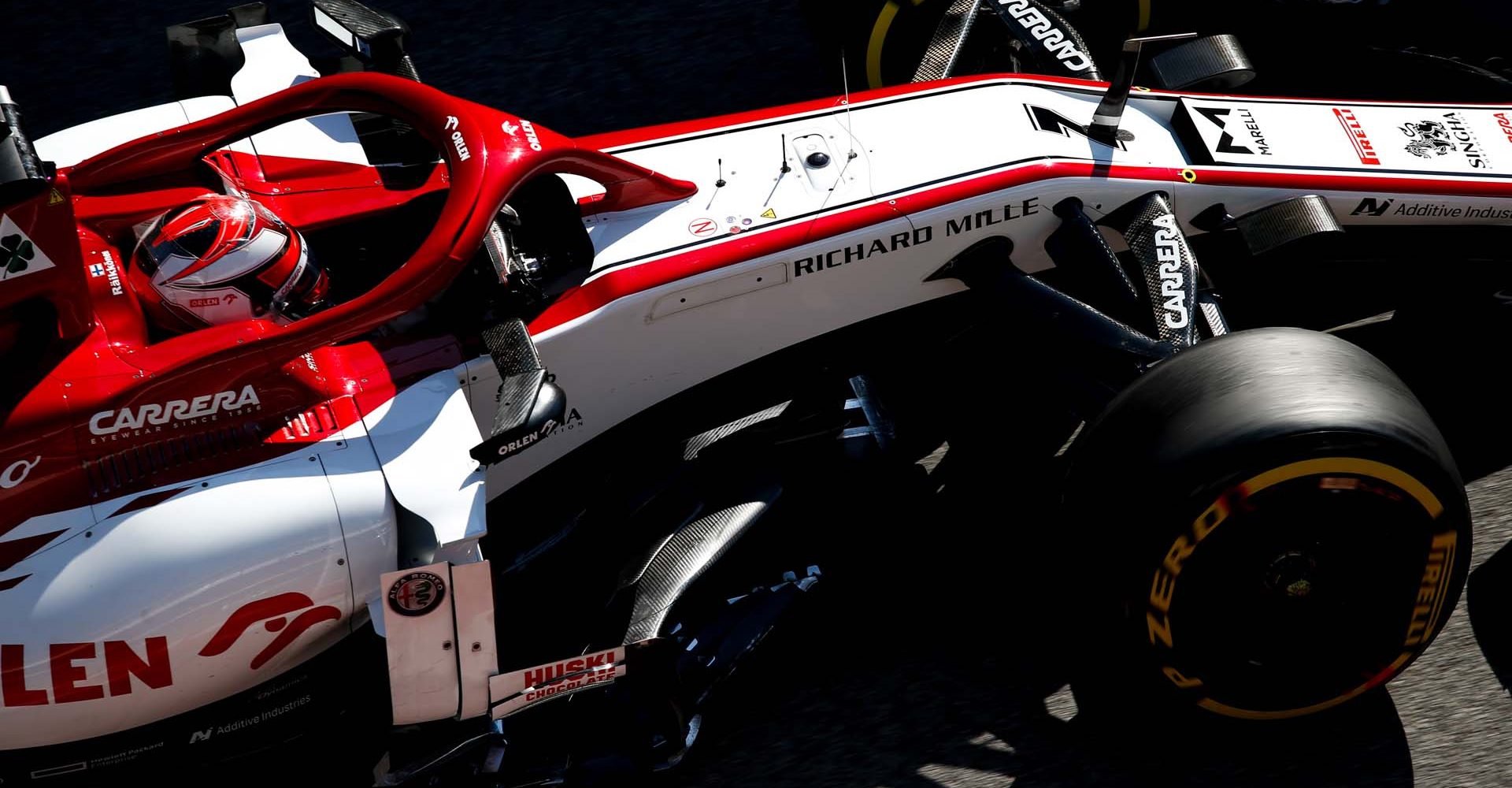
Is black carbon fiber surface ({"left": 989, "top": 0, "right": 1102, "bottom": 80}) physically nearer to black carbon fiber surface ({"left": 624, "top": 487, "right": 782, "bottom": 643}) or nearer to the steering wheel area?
the steering wheel area

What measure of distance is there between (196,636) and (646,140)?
1925 millimetres

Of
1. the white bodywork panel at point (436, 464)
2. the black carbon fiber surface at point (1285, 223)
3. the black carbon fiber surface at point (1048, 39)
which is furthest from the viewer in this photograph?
the black carbon fiber surface at point (1048, 39)

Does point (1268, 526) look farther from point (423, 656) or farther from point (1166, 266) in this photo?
point (423, 656)

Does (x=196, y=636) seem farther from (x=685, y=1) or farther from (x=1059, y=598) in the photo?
(x=685, y=1)

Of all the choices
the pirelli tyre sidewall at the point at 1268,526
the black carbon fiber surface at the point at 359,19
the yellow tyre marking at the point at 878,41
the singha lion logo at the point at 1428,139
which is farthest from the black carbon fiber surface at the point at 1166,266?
the black carbon fiber surface at the point at 359,19

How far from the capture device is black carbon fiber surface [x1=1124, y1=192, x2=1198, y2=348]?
3580 millimetres

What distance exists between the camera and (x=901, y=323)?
3.94 m

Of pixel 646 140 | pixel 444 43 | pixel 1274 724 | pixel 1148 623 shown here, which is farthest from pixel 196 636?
pixel 444 43

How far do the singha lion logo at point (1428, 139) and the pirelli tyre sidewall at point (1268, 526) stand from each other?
4.28 ft

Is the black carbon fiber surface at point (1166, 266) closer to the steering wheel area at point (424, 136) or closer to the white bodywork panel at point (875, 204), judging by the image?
the white bodywork panel at point (875, 204)

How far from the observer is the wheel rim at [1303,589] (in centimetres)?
304

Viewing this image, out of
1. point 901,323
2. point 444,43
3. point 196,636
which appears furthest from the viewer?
point 444,43

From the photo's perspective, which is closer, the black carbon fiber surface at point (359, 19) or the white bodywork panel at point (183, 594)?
the white bodywork panel at point (183, 594)

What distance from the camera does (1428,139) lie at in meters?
4.13
